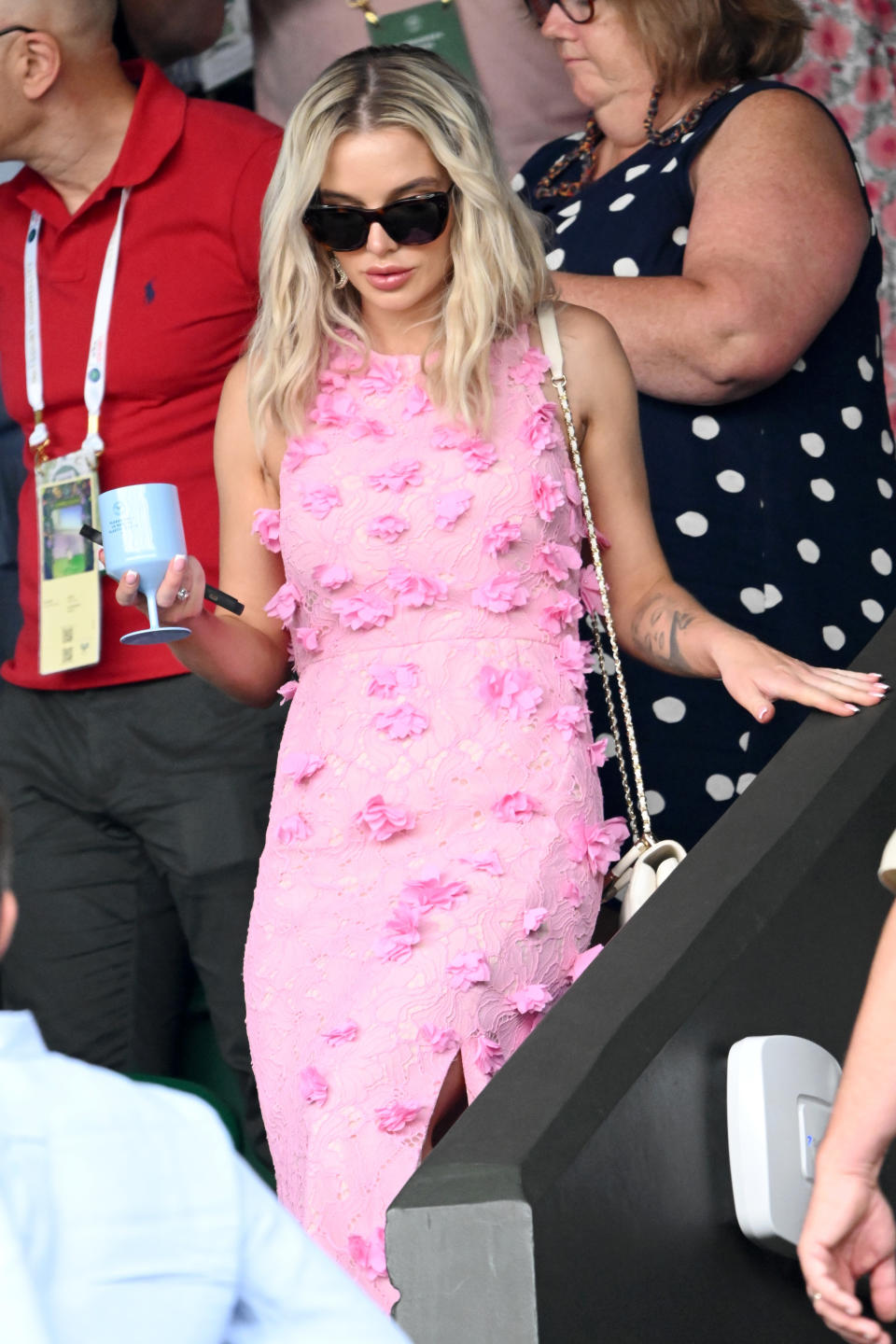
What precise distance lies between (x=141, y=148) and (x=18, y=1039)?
2.40m

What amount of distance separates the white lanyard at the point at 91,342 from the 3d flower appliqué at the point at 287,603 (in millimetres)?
739

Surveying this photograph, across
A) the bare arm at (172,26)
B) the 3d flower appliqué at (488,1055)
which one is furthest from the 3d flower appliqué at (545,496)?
the bare arm at (172,26)

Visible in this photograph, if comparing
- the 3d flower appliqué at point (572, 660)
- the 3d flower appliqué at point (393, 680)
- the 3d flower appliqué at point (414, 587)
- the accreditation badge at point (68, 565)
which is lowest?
the accreditation badge at point (68, 565)

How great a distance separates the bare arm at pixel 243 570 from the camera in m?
2.49

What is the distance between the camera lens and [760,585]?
9.79 feet

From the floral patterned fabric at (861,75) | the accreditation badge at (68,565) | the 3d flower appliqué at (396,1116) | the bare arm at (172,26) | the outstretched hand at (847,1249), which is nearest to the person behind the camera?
the outstretched hand at (847,1249)

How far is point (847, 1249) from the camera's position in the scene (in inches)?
63.6

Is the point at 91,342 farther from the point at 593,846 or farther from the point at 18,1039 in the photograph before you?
the point at 18,1039

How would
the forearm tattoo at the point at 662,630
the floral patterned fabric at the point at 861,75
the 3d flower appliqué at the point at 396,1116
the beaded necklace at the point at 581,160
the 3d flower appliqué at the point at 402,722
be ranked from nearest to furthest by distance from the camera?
the 3d flower appliqué at the point at 396,1116 → the 3d flower appliqué at the point at 402,722 → the forearm tattoo at the point at 662,630 → the beaded necklace at the point at 581,160 → the floral patterned fabric at the point at 861,75

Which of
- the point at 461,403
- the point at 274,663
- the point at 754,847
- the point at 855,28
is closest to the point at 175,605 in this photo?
the point at 274,663

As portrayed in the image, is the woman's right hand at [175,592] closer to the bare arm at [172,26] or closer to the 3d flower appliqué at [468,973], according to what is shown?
the 3d flower appliqué at [468,973]

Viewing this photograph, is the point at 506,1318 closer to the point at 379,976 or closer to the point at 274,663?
the point at 379,976

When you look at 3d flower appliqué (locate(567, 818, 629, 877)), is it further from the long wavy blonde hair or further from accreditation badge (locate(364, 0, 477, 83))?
accreditation badge (locate(364, 0, 477, 83))

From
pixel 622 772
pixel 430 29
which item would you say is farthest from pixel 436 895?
pixel 430 29
